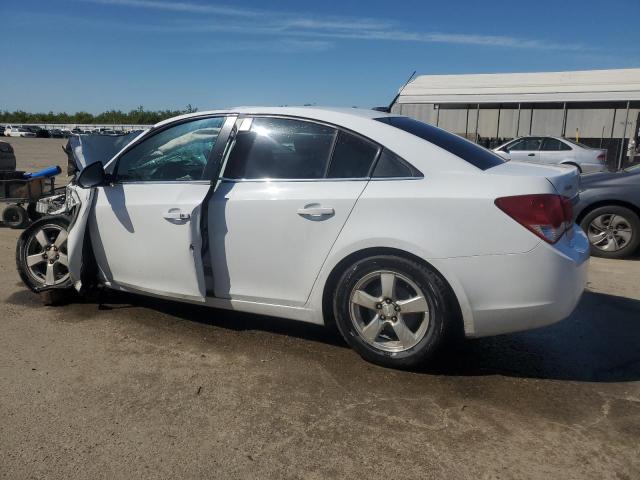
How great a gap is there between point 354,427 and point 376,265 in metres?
0.95

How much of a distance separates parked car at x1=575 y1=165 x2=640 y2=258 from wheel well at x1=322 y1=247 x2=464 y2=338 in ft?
13.6

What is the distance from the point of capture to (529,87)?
24.6 metres

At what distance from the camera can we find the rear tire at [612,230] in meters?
6.60

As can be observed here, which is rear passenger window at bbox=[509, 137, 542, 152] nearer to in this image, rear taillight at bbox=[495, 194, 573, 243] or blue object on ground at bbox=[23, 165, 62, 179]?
blue object on ground at bbox=[23, 165, 62, 179]

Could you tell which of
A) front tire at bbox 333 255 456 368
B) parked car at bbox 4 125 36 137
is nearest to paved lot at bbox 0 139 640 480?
front tire at bbox 333 255 456 368

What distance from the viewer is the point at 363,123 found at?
11.7 feet

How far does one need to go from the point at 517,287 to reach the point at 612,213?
439 cm

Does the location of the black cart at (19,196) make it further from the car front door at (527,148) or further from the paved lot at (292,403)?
the car front door at (527,148)

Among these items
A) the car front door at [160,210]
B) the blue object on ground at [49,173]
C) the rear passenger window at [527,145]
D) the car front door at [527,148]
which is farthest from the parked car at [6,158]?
the rear passenger window at [527,145]

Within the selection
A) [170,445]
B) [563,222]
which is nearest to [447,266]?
[563,222]

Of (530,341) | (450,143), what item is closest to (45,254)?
(450,143)

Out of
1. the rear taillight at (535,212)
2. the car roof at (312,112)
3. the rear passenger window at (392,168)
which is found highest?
the car roof at (312,112)

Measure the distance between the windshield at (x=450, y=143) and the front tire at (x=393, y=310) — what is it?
2.58 ft

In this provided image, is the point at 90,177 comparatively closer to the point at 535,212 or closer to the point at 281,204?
the point at 281,204
